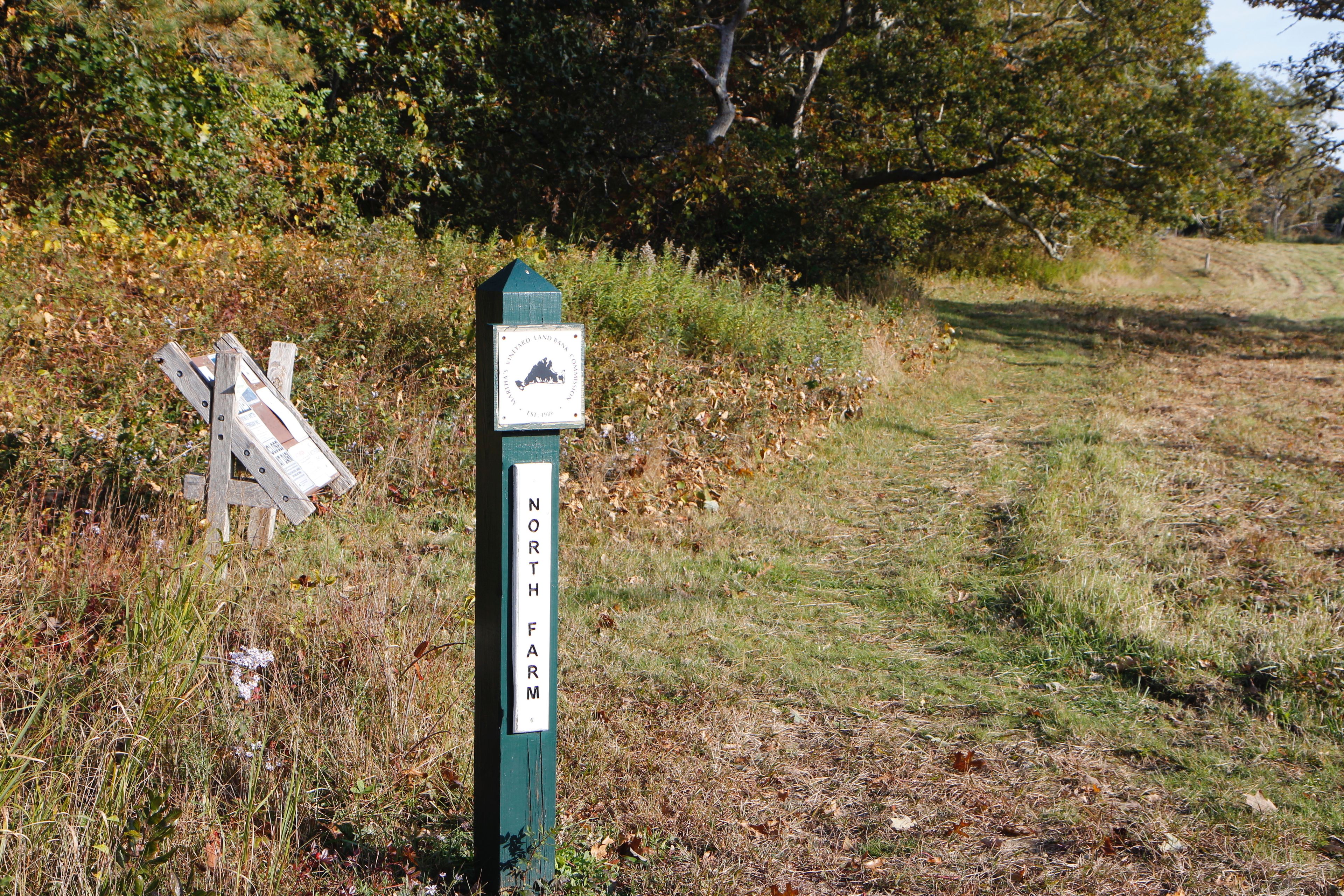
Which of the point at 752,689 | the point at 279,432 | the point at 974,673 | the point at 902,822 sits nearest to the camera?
the point at 902,822

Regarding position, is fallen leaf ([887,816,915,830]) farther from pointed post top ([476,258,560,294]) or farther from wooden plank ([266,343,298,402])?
wooden plank ([266,343,298,402])

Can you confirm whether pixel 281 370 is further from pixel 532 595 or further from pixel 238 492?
pixel 532 595

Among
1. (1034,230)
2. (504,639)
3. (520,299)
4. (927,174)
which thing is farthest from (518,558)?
(1034,230)

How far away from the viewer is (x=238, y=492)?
205 inches

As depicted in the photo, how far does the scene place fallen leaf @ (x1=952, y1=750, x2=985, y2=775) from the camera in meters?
4.14

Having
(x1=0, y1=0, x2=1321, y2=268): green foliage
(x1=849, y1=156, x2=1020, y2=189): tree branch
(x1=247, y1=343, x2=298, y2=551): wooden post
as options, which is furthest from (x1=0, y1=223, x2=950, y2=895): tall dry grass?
(x1=849, y1=156, x2=1020, y2=189): tree branch

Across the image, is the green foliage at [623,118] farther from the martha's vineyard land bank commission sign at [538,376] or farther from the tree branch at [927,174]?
the martha's vineyard land bank commission sign at [538,376]

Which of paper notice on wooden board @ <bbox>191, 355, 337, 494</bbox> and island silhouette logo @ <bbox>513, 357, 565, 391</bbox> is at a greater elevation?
island silhouette logo @ <bbox>513, 357, 565, 391</bbox>

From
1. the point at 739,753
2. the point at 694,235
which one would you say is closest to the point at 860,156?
the point at 694,235

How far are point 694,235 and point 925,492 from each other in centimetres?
921

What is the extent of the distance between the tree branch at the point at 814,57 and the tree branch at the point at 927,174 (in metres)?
1.64

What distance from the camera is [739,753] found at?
4211 millimetres

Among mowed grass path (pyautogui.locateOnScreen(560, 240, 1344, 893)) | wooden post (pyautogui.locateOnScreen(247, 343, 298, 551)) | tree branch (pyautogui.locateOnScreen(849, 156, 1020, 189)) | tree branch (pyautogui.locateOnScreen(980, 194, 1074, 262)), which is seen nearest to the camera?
mowed grass path (pyautogui.locateOnScreen(560, 240, 1344, 893))

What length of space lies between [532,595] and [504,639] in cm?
Answer: 15
